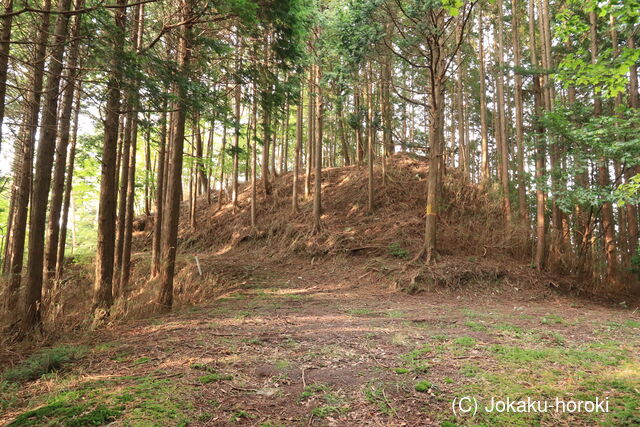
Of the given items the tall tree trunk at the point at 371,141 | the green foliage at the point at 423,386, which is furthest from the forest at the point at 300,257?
the tall tree trunk at the point at 371,141

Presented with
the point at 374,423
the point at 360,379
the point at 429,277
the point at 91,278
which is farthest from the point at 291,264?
the point at 374,423

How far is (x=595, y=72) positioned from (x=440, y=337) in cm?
426

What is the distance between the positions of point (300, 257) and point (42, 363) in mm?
9243

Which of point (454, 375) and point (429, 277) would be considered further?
point (429, 277)

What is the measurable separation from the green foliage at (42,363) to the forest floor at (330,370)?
3 cm

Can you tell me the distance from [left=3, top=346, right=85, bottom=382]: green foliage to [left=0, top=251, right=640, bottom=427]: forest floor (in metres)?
0.03

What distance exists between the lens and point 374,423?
247cm

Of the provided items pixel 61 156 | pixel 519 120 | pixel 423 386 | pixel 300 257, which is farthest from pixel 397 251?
pixel 61 156

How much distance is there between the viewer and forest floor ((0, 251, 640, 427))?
2.53 meters

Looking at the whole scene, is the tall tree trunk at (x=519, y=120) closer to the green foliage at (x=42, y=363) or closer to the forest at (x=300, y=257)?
the forest at (x=300, y=257)

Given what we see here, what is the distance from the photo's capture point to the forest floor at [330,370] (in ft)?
8.30

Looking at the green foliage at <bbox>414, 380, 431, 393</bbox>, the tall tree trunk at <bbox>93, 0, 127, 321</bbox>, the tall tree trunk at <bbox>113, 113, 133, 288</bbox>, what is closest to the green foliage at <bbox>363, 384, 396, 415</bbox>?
the green foliage at <bbox>414, 380, 431, 393</bbox>

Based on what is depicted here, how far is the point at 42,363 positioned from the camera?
3.69 metres

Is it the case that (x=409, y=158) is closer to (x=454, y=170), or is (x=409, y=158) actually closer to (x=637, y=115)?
(x=454, y=170)
